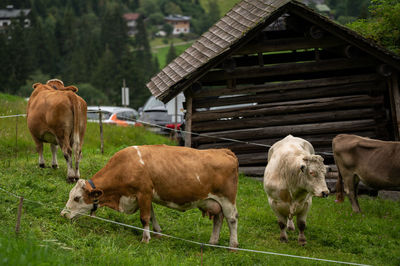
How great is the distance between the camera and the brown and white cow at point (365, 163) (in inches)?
446

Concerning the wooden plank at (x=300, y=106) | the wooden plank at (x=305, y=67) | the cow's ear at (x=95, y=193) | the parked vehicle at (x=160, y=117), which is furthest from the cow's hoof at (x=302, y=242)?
the parked vehicle at (x=160, y=117)

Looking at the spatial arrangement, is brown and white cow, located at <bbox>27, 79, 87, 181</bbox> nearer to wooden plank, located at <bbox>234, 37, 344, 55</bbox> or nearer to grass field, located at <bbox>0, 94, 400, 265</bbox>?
grass field, located at <bbox>0, 94, 400, 265</bbox>

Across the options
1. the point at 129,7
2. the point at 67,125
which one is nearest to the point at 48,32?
the point at 129,7

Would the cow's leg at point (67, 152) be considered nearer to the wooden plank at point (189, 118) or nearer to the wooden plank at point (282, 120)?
the wooden plank at point (189, 118)

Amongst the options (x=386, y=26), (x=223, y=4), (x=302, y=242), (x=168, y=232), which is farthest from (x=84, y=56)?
(x=223, y=4)

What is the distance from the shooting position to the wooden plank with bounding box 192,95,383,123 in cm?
1413

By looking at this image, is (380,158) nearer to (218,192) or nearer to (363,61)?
(363,61)

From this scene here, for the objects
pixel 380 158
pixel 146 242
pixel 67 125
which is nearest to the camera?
pixel 146 242

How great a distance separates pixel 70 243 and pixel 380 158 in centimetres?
693

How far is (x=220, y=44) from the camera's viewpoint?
13.6 meters

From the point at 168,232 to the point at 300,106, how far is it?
6376 millimetres

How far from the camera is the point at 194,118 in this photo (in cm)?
1413

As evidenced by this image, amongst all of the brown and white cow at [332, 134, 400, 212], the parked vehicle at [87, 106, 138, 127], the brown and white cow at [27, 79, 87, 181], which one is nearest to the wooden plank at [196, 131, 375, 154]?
the brown and white cow at [332, 134, 400, 212]

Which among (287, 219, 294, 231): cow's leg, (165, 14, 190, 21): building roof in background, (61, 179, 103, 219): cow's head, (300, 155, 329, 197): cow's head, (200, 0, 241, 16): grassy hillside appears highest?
(200, 0, 241, 16): grassy hillside
